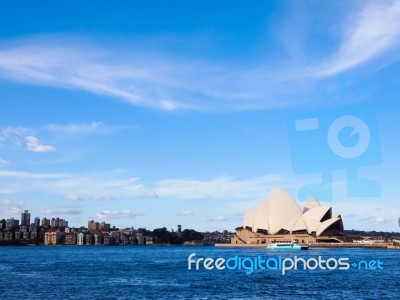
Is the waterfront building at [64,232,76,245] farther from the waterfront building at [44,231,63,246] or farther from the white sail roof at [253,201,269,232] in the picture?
the white sail roof at [253,201,269,232]

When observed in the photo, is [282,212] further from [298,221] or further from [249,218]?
[249,218]

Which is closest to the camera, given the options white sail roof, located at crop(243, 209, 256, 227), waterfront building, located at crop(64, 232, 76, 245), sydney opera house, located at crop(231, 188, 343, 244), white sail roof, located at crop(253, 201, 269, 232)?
sydney opera house, located at crop(231, 188, 343, 244)

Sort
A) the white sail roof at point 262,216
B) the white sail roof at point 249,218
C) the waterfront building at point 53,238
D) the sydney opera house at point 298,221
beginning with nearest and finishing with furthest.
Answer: the sydney opera house at point 298,221 < the white sail roof at point 262,216 < the white sail roof at point 249,218 < the waterfront building at point 53,238

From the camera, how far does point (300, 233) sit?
9206cm

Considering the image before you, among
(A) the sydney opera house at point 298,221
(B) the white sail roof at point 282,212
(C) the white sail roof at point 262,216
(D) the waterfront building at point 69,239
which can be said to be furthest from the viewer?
(D) the waterfront building at point 69,239

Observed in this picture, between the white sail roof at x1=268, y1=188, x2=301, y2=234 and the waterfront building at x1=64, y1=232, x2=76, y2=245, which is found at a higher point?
the white sail roof at x1=268, y1=188, x2=301, y2=234

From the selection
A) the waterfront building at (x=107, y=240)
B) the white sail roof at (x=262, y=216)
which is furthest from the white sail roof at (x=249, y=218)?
the waterfront building at (x=107, y=240)

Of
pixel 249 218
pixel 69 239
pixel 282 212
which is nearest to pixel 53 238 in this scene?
pixel 69 239

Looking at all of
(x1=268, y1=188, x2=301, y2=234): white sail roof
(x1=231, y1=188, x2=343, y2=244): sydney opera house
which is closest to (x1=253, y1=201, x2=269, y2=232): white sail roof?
(x1=231, y1=188, x2=343, y2=244): sydney opera house

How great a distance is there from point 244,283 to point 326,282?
4233mm

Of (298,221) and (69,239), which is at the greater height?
(298,221)

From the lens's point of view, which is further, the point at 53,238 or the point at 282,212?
the point at 53,238

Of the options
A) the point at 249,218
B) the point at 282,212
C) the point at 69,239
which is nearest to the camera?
the point at 282,212

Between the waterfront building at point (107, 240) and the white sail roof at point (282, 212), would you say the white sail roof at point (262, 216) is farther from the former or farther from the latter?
the waterfront building at point (107, 240)
